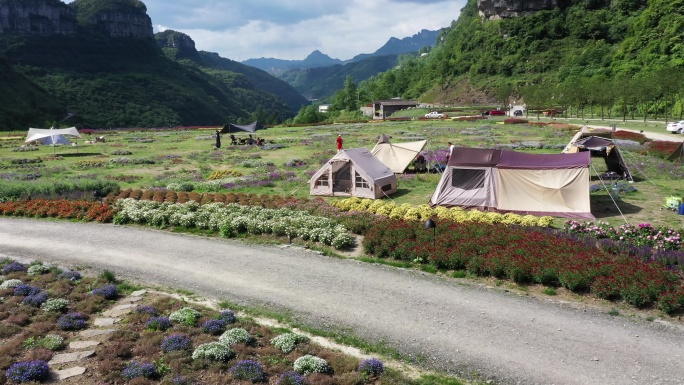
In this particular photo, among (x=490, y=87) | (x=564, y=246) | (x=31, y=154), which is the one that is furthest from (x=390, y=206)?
(x=490, y=87)

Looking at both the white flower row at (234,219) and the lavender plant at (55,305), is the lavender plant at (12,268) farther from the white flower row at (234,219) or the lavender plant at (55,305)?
the white flower row at (234,219)

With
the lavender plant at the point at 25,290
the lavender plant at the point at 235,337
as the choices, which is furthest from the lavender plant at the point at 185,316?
the lavender plant at the point at 25,290

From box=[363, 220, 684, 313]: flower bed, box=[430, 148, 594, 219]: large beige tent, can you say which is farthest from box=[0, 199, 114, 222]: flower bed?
box=[430, 148, 594, 219]: large beige tent

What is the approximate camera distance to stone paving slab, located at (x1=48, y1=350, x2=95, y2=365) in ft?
30.7

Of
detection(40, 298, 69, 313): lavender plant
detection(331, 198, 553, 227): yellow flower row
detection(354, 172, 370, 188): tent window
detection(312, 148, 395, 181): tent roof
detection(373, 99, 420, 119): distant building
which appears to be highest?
detection(373, 99, 420, 119): distant building

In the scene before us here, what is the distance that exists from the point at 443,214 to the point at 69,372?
14.8 meters

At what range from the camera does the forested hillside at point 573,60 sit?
239 feet

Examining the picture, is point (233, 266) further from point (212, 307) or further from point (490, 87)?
point (490, 87)

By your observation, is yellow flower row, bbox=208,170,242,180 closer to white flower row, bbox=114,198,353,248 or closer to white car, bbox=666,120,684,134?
white flower row, bbox=114,198,353,248

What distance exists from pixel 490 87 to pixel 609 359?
13989cm

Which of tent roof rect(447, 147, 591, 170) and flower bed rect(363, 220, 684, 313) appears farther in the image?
tent roof rect(447, 147, 591, 170)

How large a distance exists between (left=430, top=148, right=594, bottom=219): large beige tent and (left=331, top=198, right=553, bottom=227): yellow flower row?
1.46m

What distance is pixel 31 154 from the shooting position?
51562 millimetres

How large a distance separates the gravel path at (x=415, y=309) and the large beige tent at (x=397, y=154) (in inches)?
661
